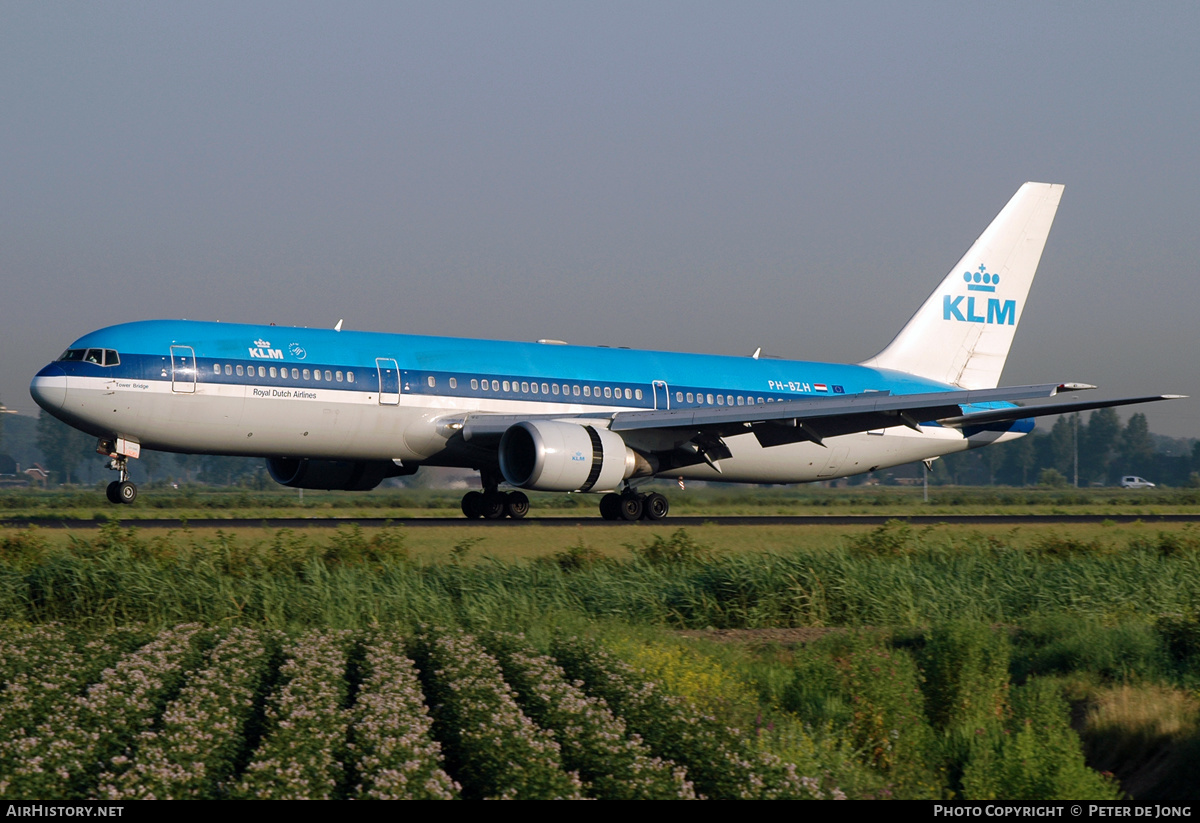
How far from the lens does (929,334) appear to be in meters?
33.3

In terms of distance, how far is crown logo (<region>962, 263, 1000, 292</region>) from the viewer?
3359cm

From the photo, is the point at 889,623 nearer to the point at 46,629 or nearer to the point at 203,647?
the point at 203,647

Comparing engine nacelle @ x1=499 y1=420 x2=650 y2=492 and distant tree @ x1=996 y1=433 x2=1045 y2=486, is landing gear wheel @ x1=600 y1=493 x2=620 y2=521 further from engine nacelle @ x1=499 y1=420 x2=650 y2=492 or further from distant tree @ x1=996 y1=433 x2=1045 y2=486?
distant tree @ x1=996 y1=433 x2=1045 y2=486

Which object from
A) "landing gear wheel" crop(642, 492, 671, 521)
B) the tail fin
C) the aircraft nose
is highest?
the tail fin

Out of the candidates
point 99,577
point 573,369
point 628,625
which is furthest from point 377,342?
point 628,625

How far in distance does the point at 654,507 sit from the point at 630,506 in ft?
1.97

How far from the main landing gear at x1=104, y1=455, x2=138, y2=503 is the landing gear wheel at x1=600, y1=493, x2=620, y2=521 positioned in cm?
974

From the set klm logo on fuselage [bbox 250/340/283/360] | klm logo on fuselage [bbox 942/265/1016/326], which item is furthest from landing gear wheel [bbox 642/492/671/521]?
klm logo on fuselage [bbox 942/265/1016/326]

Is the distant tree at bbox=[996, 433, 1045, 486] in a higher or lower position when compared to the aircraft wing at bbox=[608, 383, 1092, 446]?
lower

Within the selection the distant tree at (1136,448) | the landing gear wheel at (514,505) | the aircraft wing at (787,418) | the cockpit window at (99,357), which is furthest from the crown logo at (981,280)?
the distant tree at (1136,448)

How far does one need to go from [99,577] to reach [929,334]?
83.1ft

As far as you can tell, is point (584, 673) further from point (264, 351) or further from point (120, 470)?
point (120, 470)

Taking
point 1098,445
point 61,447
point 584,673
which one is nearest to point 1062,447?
point 1098,445

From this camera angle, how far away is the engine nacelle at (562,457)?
22844 mm
